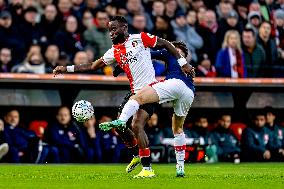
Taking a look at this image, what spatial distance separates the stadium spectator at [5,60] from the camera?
19531 millimetres

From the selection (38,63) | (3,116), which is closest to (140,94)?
(38,63)

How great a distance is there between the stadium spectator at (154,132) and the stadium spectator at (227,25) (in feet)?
8.90

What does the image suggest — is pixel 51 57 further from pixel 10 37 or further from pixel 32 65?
pixel 10 37

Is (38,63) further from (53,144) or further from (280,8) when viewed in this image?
(280,8)

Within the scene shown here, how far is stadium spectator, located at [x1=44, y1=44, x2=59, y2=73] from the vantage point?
790 inches

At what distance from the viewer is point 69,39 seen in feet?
68.2

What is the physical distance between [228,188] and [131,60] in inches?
136

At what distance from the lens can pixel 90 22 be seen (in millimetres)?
21406

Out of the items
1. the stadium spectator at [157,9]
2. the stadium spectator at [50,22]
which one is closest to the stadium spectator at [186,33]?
the stadium spectator at [157,9]

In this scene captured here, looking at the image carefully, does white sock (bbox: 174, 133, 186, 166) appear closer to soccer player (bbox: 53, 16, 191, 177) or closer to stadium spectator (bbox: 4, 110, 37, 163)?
soccer player (bbox: 53, 16, 191, 177)

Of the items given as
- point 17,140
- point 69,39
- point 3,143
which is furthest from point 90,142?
point 69,39

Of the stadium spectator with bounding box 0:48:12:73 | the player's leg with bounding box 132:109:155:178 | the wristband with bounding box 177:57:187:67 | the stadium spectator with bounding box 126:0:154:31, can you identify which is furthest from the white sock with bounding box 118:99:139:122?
the stadium spectator with bounding box 126:0:154:31

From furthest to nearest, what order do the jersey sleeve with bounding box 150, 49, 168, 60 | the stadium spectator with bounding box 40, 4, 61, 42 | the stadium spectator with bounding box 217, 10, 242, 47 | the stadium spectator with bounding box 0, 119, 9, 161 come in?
the stadium spectator with bounding box 217, 10, 242, 47
the stadium spectator with bounding box 40, 4, 61, 42
the stadium spectator with bounding box 0, 119, 9, 161
the jersey sleeve with bounding box 150, 49, 168, 60

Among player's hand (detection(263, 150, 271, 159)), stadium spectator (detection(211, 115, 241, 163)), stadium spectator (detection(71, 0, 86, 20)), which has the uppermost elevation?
stadium spectator (detection(71, 0, 86, 20))
